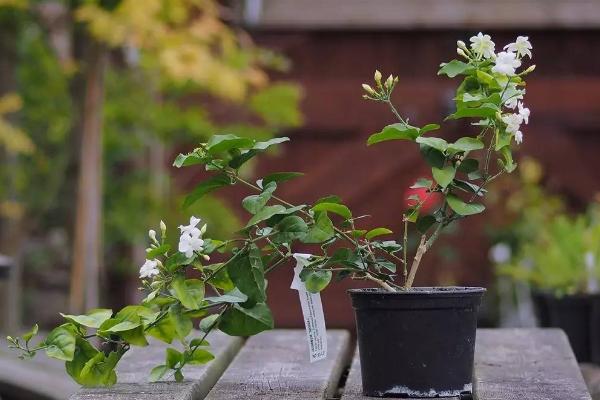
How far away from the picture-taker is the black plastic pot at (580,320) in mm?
3719

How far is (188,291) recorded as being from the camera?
1.75 metres

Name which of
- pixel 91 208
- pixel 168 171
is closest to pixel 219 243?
pixel 91 208

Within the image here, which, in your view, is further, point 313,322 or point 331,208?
point 313,322

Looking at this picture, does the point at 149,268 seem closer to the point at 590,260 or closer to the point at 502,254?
the point at 590,260

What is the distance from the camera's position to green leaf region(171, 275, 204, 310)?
173 centimetres

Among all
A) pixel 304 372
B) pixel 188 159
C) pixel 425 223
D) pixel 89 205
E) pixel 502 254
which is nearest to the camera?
pixel 188 159

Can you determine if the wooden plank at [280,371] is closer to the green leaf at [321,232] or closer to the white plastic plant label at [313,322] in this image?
the white plastic plant label at [313,322]

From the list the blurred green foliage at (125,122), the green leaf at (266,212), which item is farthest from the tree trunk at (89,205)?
the green leaf at (266,212)

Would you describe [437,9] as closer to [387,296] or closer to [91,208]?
[91,208]

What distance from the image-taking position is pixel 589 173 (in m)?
8.28

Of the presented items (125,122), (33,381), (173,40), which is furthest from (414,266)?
(125,122)

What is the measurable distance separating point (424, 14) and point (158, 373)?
22.2 ft

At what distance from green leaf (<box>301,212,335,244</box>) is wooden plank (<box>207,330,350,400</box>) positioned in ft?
0.83

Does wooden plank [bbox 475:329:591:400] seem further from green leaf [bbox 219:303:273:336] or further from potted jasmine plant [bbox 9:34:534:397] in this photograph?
green leaf [bbox 219:303:273:336]
